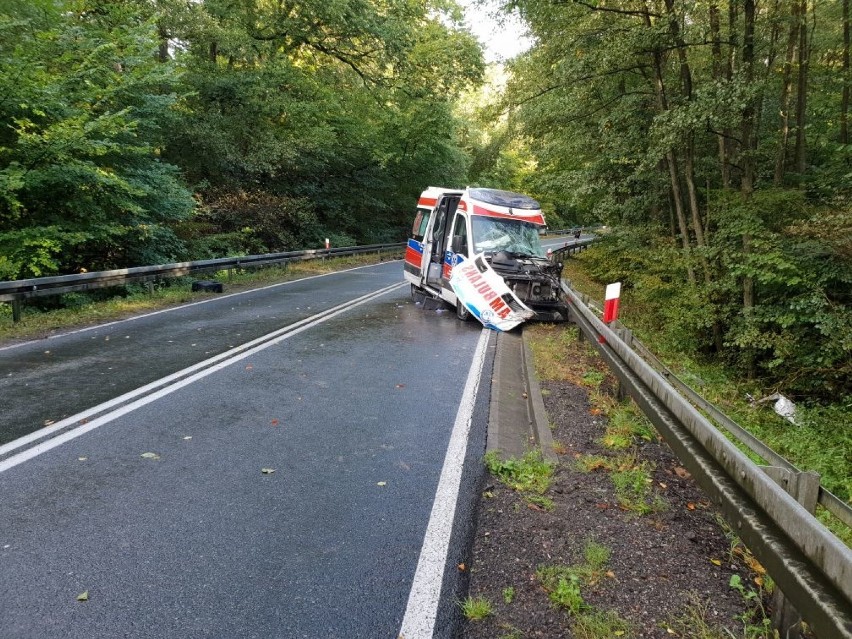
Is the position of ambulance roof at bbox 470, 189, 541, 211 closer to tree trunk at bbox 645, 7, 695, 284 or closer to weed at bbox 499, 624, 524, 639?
tree trunk at bbox 645, 7, 695, 284

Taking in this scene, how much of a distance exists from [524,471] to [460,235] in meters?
7.96

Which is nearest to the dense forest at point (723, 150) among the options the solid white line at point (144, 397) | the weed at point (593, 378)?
the weed at point (593, 378)

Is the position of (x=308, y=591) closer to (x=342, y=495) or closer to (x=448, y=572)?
(x=448, y=572)

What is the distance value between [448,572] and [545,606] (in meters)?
0.59

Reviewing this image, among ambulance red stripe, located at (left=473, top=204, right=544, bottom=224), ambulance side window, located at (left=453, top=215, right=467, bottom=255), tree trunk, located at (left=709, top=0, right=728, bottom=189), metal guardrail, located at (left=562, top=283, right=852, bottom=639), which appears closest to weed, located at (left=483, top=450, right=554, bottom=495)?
metal guardrail, located at (left=562, top=283, right=852, bottom=639)

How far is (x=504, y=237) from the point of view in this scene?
11.4m

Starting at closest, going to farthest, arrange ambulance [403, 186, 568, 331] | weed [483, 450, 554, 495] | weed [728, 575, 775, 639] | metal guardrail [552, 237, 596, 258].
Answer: weed [728, 575, 775, 639]
weed [483, 450, 554, 495]
ambulance [403, 186, 568, 331]
metal guardrail [552, 237, 596, 258]

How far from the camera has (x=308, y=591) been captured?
2.94m

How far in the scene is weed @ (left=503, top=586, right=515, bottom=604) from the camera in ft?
9.42

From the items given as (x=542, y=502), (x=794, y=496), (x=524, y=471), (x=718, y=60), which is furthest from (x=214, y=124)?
(x=794, y=496)

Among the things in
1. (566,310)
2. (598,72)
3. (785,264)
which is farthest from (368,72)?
(785,264)

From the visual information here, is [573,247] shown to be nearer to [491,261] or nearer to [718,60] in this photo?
[718,60]

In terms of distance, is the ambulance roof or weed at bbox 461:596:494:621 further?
the ambulance roof

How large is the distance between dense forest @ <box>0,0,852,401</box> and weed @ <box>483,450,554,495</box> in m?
5.67
